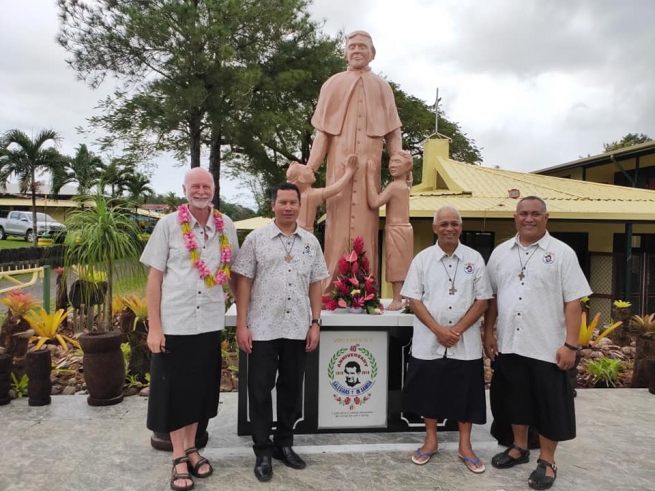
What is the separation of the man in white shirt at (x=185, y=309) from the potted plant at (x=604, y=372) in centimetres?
446

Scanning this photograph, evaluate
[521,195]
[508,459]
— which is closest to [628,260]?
[521,195]

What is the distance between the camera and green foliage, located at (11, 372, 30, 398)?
15.6ft

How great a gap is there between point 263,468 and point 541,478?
66.7 inches

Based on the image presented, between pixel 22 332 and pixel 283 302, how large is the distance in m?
3.60

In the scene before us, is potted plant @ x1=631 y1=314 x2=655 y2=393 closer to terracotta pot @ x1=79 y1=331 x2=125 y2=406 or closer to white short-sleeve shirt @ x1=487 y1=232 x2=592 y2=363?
white short-sleeve shirt @ x1=487 y1=232 x2=592 y2=363

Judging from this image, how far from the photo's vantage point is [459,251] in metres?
3.28

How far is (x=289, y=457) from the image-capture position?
3.37 m

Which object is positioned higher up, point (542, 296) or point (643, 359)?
point (542, 296)

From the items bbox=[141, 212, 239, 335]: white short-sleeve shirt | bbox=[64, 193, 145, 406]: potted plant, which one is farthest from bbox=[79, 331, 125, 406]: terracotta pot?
bbox=[141, 212, 239, 335]: white short-sleeve shirt

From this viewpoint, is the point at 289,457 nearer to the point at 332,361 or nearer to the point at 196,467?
the point at 196,467

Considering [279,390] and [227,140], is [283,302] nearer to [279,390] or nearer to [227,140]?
[279,390]

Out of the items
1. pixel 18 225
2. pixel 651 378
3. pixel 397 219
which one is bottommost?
pixel 651 378

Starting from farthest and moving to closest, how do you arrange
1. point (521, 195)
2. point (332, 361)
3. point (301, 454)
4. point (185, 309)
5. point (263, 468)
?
1. point (521, 195)
2. point (332, 361)
3. point (301, 454)
4. point (263, 468)
5. point (185, 309)

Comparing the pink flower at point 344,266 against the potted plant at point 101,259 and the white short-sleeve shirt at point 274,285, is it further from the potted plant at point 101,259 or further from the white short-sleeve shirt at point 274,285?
the potted plant at point 101,259
